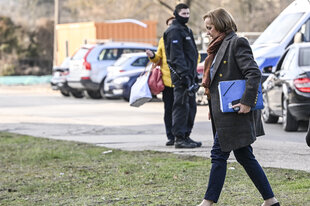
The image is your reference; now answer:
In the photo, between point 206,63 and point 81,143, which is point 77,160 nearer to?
point 81,143

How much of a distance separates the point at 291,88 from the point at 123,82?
35.7 feet

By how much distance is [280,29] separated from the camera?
61.1 ft

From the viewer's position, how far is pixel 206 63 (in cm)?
671

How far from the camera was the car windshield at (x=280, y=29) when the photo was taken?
1828 centimetres

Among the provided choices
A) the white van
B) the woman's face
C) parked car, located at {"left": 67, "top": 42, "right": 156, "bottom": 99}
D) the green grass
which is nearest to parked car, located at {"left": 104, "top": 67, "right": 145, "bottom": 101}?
parked car, located at {"left": 67, "top": 42, "right": 156, "bottom": 99}

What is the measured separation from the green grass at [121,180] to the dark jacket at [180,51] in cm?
115

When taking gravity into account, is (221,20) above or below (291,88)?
above

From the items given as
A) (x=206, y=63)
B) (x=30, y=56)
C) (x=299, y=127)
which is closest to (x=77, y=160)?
(x=206, y=63)

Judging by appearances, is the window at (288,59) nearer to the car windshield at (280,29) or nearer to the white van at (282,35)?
the white van at (282,35)

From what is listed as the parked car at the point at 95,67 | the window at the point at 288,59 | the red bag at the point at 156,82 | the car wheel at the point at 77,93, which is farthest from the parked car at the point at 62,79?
the red bag at the point at 156,82

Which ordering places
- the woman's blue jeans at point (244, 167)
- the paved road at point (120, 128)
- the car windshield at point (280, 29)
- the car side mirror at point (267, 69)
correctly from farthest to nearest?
the car windshield at point (280, 29) < the car side mirror at point (267, 69) < the paved road at point (120, 128) < the woman's blue jeans at point (244, 167)

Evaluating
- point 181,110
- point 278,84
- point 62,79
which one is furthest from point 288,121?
point 62,79

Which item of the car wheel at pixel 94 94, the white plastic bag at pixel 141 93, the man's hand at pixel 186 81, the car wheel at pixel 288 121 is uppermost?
Result: the man's hand at pixel 186 81

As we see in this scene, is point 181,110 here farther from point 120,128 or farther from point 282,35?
point 282,35
